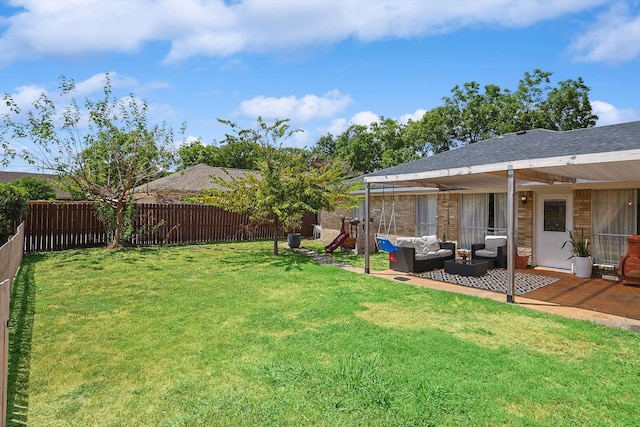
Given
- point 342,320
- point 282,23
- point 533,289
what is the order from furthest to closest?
point 282,23
point 533,289
point 342,320

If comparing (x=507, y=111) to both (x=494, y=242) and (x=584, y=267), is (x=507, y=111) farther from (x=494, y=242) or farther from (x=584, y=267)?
(x=584, y=267)

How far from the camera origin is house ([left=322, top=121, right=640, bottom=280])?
22.5ft

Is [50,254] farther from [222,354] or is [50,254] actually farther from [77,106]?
[222,354]

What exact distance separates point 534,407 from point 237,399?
2.60 meters

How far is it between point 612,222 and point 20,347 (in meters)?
12.0

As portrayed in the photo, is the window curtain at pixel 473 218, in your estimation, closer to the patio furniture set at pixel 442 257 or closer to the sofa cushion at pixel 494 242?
the patio furniture set at pixel 442 257

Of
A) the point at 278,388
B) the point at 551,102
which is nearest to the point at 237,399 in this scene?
the point at 278,388

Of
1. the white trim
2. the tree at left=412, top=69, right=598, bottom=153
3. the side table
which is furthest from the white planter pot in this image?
the tree at left=412, top=69, right=598, bottom=153

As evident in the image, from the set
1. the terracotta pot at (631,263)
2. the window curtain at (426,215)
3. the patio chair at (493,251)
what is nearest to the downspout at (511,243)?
the terracotta pot at (631,263)

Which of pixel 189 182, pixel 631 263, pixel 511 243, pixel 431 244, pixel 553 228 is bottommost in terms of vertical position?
pixel 631 263

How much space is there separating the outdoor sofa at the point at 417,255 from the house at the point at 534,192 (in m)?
1.57

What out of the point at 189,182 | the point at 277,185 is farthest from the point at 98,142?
the point at 277,185

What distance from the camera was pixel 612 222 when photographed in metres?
9.35

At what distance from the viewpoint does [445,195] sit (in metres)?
13.1
